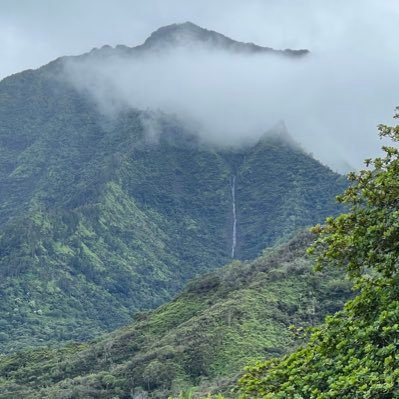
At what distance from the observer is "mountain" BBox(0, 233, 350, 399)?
79.2 meters

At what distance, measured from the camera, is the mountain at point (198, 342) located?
79.2 m

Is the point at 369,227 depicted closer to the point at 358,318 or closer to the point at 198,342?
the point at 358,318

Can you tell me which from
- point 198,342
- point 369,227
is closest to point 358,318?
point 369,227

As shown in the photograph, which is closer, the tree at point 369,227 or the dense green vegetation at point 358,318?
the dense green vegetation at point 358,318

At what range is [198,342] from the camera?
276ft

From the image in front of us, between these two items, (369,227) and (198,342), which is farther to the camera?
(198,342)

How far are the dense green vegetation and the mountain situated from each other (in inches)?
1811

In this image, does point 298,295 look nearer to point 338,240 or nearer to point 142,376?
point 142,376

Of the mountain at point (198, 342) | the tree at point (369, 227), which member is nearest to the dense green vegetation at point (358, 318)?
the tree at point (369, 227)

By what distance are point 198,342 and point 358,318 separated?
2786 inches

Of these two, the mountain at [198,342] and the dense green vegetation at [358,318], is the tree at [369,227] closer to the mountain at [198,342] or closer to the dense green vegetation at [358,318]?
the dense green vegetation at [358,318]

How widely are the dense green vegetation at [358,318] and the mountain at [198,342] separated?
46.0 m

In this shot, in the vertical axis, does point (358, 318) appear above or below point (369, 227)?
below

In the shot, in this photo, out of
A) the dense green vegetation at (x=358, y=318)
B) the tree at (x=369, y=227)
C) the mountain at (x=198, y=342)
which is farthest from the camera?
the mountain at (x=198, y=342)
